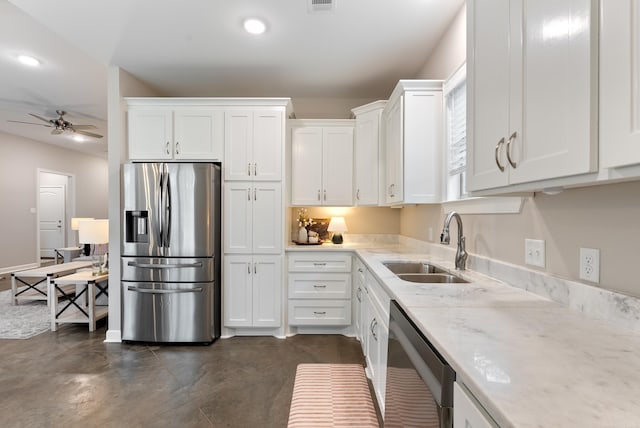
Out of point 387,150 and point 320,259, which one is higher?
point 387,150

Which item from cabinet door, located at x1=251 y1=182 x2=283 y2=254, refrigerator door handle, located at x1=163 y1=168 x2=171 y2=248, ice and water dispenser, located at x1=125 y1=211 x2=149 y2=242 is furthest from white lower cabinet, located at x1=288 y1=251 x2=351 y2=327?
ice and water dispenser, located at x1=125 y1=211 x2=149 y2=242

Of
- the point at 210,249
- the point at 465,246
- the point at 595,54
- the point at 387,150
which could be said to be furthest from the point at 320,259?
the point at 595,54

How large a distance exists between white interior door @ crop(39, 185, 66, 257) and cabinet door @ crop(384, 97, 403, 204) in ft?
27.0

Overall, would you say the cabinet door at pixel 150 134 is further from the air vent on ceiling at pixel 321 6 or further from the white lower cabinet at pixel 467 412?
the white lower cabinet at pixel 467 412

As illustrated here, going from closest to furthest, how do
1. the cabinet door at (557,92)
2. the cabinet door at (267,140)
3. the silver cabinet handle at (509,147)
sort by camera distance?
the cabinet door at (557,92) → the silver cabinet handle at (509,147) → the cabinet door at (267,140)

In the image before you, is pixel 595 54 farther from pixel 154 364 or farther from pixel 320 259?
pixel 154 364

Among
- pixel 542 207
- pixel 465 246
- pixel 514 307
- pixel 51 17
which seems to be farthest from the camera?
pixel 51 17

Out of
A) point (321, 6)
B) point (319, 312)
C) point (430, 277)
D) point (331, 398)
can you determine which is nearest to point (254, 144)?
point (321, 6)

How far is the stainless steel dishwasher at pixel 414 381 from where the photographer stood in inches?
31.0

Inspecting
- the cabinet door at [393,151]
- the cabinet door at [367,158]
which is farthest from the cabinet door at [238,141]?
the cabinet door at [393,151]

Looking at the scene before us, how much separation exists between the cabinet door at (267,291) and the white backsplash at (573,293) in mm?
1886

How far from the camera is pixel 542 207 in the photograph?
133cm

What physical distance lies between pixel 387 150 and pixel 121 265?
2796 millimetres

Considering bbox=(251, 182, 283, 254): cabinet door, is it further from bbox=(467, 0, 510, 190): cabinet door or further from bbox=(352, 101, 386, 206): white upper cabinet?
bbox=(467, 0, 510, 190): cabinet door
